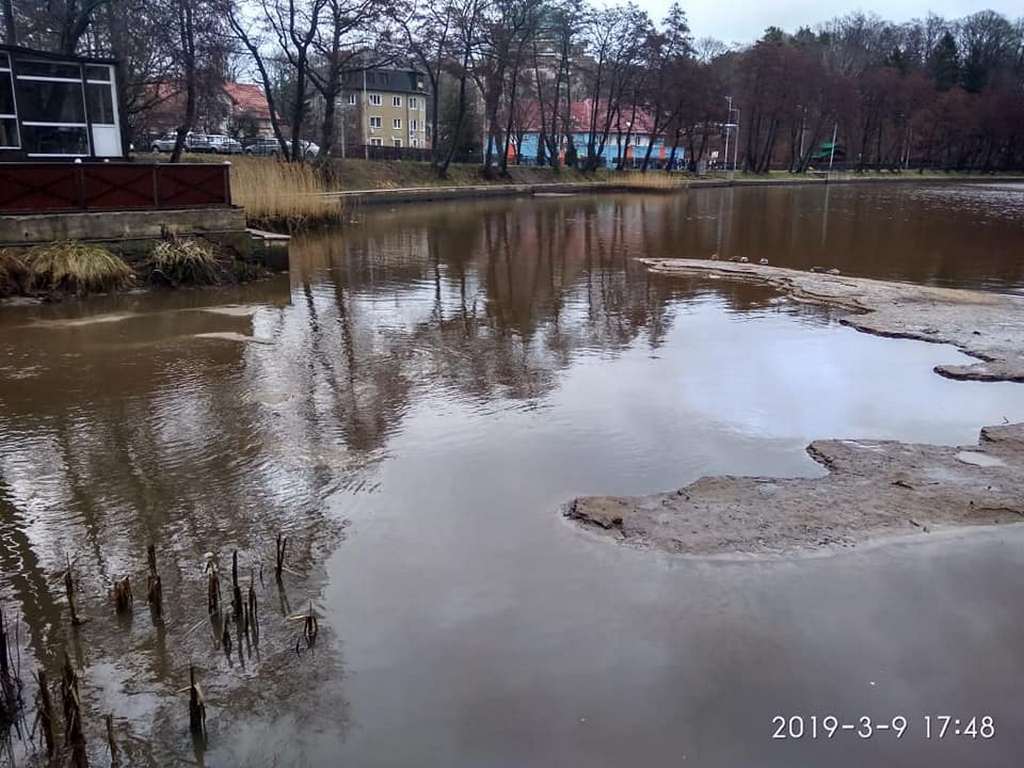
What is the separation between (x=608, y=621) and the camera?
4293 millimetres

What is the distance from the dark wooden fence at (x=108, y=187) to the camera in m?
12.7

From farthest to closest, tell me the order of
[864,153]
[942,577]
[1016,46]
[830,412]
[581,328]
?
1. [1016,46]
2. [864,153]
3. [581,328]
4. [830,412]
5. [942,577]

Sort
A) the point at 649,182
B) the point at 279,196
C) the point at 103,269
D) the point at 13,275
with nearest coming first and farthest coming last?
the point at 13,275
the point at 103,269
the point at 279,196
the point at 649,182

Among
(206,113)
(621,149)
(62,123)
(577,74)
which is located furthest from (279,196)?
(621,149)

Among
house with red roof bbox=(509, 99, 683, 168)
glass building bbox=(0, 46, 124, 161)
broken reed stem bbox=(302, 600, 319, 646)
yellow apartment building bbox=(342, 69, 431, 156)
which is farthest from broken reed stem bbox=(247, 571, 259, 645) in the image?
yellow apartment building bbox=(342, 69, 431, 156)

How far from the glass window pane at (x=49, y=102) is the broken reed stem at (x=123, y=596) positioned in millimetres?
16642

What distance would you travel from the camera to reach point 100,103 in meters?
18.3

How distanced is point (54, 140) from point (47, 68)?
4.88 ft

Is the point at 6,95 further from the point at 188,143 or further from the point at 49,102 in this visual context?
the point at 188,143

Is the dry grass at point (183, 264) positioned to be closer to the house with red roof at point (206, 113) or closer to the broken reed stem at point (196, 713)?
the broken reed stem at point (196, 713)

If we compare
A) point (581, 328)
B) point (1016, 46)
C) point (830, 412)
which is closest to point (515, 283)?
point (581, 328)

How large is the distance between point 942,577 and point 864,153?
9187cm

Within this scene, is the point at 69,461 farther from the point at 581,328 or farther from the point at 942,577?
the point at 581,328

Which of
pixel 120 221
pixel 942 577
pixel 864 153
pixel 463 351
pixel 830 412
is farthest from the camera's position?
pixel 864 153
